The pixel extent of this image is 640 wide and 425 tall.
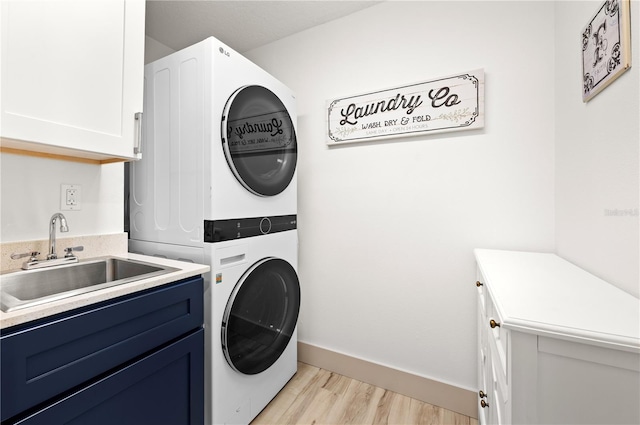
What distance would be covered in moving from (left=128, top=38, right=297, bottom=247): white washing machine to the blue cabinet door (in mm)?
522

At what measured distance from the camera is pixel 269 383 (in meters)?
1.70

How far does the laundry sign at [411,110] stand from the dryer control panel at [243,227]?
0.75 m

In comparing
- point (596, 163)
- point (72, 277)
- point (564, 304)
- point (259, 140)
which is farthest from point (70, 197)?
point (596, 163)

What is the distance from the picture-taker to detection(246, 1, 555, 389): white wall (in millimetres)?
1522

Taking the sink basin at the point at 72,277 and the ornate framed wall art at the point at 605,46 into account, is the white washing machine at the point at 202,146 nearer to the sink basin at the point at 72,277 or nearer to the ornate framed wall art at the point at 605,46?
the sink basin at the point at 72,277

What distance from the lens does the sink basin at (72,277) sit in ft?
3.47

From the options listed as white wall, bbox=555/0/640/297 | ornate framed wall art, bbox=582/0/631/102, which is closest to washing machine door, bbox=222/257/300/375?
white wall, bbox=555/0/640/297

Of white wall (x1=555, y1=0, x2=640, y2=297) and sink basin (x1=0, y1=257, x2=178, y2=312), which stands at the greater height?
white wall (x1=555, y1=0, x2=640, y2=297)

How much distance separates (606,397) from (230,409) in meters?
1.50

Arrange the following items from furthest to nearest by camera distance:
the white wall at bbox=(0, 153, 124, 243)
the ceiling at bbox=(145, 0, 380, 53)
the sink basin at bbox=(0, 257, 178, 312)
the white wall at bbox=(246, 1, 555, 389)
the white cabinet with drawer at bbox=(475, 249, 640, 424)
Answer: the ceiling at bbox=(145, 0, 380, 53) < the white wall at bbox=(246, 1, 555, 389) < the white wall at bbox=(0, 153, 124, 243) < the sink basin at bbox=(0, 257, 178, 312) < the white cabinet with drawer at bbox=(475, 249, 640, 424)

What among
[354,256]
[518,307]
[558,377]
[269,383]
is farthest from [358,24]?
[269,383]

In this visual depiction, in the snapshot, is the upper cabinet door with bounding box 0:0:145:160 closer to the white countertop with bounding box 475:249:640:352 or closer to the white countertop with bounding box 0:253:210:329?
the white countertop with bounding box 0:253:210:329

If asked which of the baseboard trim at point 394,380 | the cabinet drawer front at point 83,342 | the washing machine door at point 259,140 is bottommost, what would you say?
the baseboard trim at point 394,380

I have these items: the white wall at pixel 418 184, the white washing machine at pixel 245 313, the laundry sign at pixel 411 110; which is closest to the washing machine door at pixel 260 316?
the white washing machine at pixel 245 313
